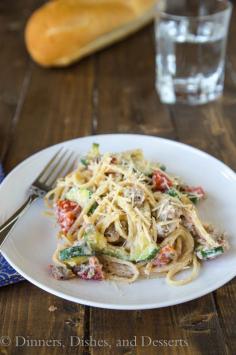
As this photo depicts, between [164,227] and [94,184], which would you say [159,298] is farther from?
[94,184]

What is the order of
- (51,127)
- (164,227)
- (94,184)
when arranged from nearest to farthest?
(164,227) → (94,184) → (51,127)

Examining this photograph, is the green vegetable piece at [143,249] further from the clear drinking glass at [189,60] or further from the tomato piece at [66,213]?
the clear drinking glass at [189,60]

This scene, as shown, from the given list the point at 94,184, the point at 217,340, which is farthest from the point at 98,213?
the point at 217,340

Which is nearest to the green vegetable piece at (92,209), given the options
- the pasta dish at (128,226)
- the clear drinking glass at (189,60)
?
the pasta dish at (128,226)

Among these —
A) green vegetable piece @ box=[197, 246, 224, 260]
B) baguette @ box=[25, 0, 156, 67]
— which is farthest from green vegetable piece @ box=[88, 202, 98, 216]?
baguette @ box=[25, 0, 156, 67]

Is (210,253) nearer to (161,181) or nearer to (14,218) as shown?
(161,181)

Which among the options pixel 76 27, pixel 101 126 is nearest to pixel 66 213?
pixel 101 126
